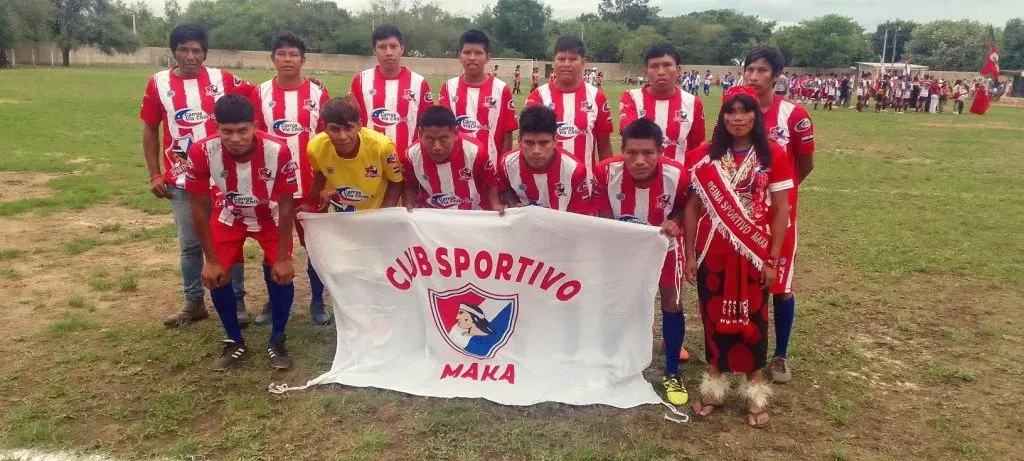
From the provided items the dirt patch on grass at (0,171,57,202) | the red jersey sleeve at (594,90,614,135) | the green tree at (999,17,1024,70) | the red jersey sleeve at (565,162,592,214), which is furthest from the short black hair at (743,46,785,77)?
the green tree at (999,17,1024,70)

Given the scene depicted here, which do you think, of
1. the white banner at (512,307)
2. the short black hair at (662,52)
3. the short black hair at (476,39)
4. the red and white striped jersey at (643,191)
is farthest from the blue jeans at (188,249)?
the short black hair at (662,52)

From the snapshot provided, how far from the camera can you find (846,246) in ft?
24.8

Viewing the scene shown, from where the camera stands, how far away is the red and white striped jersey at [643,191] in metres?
3.97

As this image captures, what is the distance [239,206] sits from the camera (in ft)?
14.7

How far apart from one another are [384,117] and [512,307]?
6.59 ft

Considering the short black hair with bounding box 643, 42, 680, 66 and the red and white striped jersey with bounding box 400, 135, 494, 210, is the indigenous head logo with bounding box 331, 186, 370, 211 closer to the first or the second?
the red and white striped jersey with bounding box 400, 135, 494, 210

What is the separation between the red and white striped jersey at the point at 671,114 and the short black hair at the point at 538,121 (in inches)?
34.0

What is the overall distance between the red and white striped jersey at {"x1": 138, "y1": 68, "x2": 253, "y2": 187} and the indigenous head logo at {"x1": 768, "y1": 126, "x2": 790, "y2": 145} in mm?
3926

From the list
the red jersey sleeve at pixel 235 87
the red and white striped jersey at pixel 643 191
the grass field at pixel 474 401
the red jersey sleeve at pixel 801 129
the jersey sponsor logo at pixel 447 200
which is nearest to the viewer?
the grass field at pixel 474 401

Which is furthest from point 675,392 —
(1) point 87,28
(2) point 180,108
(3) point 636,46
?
(3) point 636,46

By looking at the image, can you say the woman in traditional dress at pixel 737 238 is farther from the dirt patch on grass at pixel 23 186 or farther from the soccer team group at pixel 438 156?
the dirt patch on grass at pixel 23 186

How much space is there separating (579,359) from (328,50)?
300 feet

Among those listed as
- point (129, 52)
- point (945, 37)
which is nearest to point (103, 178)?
point (129, 52)

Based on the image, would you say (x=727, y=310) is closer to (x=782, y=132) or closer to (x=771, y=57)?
(x=782, y=132)
